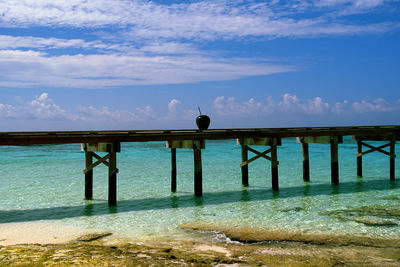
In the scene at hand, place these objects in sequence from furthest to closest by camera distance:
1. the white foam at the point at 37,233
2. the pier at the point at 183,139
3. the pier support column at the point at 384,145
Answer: the pier support column at the point at 384,145
the pier at the point at 183,139
the white foam at the point at 37,233

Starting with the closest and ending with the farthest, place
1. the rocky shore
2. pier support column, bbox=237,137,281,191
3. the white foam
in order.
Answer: the rocky shore < the white foam < pier support column, bbox=237,137,281,191

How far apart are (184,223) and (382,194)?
840cm

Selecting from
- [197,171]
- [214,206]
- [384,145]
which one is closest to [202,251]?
[214,206]

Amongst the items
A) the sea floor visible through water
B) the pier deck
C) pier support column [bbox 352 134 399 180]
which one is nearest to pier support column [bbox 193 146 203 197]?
the sea floor visible through water

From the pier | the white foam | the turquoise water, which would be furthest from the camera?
the pier

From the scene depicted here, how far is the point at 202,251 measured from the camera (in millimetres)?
7680

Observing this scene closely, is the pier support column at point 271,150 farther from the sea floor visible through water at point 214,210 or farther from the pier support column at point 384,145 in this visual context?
the pier support column at point 384,145

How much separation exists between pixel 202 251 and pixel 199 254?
0.75 feet

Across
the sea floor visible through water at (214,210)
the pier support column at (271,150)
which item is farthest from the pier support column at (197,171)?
the pier support column at (271,150)

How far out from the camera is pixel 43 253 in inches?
297

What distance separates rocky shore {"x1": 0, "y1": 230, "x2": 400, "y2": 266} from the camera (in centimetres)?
691

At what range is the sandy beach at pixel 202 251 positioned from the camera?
22.8 feet

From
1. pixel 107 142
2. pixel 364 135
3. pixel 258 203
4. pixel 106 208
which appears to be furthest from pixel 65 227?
pixel 364 135

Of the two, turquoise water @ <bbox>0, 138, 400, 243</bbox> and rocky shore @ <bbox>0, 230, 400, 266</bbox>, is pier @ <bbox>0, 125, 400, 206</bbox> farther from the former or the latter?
rocky shore @ <bbox>0, 230, 400, 266</bbox>
